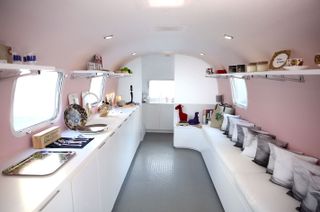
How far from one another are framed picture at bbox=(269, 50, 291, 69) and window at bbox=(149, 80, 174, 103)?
427cm

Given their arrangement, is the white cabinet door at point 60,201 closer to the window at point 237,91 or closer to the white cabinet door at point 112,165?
the white cabinet door at point 112,165

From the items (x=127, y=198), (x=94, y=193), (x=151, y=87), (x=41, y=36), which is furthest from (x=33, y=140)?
(x=151, y=87)

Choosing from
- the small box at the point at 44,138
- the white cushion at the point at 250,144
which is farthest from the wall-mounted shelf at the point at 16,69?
the white cushion at the point at 250,144

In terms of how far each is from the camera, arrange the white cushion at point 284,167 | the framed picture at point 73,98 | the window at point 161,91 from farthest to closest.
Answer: the window at point 161,91
the framed picture at point 73,98
the white cushion at point 284,167

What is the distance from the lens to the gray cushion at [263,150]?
7.50ft

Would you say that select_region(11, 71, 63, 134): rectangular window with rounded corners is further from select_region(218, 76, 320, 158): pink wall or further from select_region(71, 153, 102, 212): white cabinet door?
select_region(218, 76, 320, 158): pink wall

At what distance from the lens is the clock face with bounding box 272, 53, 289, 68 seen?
199cm

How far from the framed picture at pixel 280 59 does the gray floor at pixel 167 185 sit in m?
1.83

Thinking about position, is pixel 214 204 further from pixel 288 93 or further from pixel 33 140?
pixel 33 140

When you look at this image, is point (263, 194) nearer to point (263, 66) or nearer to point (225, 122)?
point (263, 66)

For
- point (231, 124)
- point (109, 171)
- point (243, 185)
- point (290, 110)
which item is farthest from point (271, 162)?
point (109, 171)

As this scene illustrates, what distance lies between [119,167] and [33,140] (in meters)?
1.26

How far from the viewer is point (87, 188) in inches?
72.6

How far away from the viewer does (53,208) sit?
51.5 inches
